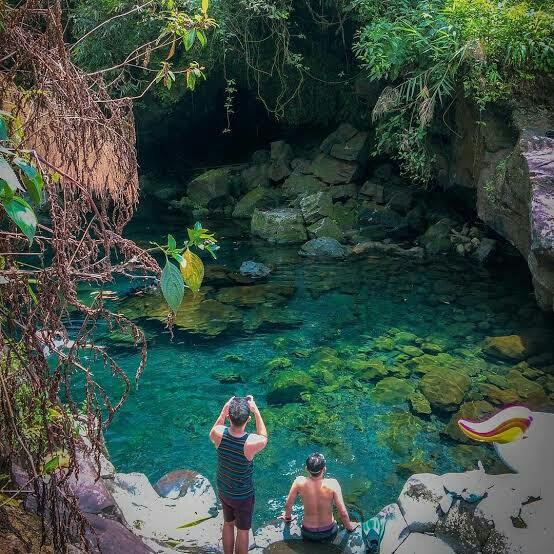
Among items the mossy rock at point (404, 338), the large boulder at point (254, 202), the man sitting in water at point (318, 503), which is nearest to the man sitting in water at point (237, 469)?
the man sitting in water at point (318, 503)

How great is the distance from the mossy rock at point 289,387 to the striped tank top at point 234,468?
2644 mm

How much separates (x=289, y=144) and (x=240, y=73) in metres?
2.40

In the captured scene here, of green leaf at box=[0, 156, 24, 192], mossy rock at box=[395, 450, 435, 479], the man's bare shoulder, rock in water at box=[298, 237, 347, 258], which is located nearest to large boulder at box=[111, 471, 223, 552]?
the man's bare shoulder

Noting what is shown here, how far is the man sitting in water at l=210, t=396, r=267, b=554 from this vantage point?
3.93 meters

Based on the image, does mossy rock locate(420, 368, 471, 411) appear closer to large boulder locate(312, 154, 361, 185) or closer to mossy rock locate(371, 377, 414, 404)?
mossy rock locate(371, 377, 414, 404)

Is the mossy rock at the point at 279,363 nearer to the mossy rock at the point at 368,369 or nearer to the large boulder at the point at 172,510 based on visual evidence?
the mossy rock at the point at 368,369

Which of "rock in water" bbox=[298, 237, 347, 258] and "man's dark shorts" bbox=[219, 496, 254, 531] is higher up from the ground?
"man's dark shorts" bbox=[219, 496, 254, 531]

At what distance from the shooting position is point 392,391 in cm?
672

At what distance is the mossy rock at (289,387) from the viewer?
22.1ft

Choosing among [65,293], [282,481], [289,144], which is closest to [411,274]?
[282,481]

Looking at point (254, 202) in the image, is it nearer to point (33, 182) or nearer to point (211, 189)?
point (211, 189)

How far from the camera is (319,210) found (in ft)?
42.7

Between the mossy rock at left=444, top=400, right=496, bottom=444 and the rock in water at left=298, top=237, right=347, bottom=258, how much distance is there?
590cm

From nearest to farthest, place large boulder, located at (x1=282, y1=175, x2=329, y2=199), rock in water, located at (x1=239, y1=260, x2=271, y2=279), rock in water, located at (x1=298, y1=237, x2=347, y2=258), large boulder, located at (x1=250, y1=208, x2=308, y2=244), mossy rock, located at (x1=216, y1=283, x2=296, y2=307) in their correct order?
mossy rock, located at (x1=216, y1=283, x2=296, y2=307), rock in water, located at (x1=239, y1=260, x2=271, y2=279), rock in water, located at (x1=298, y1=237, x2=347, y2=258), large boulder, located at (x1=250, y1=208, x2=308, y2=244), large boulder, located at (x1=282, y1=175, x2=329, y2=199)
